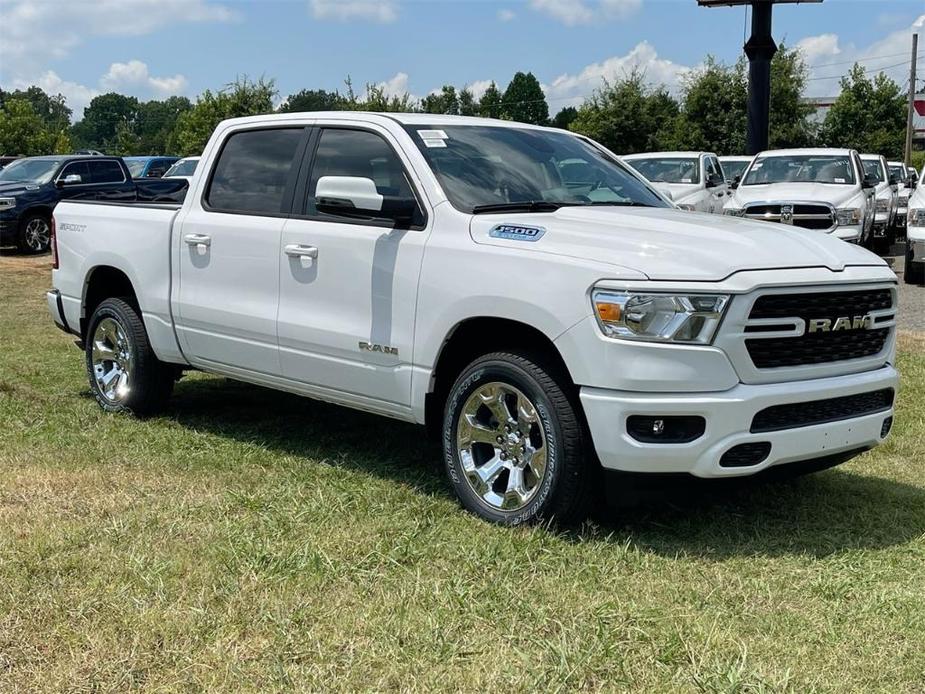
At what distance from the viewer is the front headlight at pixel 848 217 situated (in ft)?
50.2

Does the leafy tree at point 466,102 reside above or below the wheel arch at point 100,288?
above

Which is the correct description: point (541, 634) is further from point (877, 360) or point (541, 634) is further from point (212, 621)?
point (877, 360)

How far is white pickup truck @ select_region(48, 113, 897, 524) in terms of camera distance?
4.10 m

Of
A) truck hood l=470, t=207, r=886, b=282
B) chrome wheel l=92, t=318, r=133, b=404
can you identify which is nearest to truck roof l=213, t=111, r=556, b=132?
truck hood l=470, t=207, r=886, b=282

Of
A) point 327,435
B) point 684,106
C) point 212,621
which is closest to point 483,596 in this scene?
point 212,621

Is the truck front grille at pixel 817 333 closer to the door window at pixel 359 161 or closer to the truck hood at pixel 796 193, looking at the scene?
the door window at pixel 359 161

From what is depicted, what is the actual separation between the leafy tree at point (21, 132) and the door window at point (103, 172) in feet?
102

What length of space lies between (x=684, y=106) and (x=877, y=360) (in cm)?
4071

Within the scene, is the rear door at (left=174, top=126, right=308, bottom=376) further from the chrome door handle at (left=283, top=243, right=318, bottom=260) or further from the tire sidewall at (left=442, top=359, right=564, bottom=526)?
the tire sidewall at (left=442, top=359, right=564, bottom=526)

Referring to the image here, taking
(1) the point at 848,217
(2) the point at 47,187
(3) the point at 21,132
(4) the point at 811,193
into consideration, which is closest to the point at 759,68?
(4) the point at 811,193

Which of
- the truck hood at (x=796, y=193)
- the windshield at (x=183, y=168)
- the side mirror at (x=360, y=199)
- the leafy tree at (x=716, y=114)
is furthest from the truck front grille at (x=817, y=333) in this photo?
the leafy tree at (x=716, y=114)

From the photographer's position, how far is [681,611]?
373 centimetres

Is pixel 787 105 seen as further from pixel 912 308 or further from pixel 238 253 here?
pixel 238 253

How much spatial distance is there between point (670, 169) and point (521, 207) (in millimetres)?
12064
